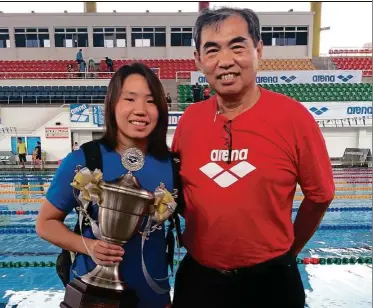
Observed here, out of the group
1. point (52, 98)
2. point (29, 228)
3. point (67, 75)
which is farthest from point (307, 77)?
point (29, 228)

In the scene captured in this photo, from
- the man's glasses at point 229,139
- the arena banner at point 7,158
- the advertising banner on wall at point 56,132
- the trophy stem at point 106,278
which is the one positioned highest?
the man's glasses at point 229,139

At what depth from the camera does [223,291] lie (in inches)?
50.3

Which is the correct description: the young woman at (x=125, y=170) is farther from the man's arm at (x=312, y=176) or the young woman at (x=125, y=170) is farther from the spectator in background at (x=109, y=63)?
the spectator in background at (x=109, y=63)

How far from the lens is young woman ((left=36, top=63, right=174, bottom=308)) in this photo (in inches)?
48.2

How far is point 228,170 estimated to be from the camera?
1243mm

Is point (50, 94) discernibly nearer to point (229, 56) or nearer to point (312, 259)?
point (312, 259)

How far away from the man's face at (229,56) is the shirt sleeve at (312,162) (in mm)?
232

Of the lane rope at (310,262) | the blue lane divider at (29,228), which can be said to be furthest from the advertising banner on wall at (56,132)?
the lane rope at (310,262)

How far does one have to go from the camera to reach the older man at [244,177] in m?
1.24

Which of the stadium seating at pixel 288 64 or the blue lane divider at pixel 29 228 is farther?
the stadium seating at pixel 288 64

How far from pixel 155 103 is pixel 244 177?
378 millimetres

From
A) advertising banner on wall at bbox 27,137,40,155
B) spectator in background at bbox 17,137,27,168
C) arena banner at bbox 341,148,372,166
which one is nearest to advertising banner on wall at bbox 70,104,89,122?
advertising banner on wall at bbox 27,137,40,155

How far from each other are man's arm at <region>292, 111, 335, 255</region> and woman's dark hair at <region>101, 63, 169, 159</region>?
0.45 meters

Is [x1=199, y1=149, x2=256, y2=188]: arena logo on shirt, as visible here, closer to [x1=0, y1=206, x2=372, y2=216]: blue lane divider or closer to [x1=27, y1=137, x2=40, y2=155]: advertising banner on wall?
[x1=0, y1=206, x2=372, y2=216]: blue lane divider
